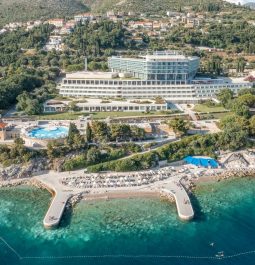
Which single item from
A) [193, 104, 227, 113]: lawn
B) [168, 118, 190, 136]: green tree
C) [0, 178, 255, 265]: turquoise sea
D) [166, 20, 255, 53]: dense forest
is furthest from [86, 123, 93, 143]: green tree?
[166, 20, 255, 53]: dense forest

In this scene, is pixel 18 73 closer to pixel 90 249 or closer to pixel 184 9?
pixel 90 249

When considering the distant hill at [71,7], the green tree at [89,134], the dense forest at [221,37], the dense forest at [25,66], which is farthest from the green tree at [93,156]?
the distant hill at [71,7]

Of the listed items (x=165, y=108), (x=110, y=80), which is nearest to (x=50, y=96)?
(x=110, y=80)

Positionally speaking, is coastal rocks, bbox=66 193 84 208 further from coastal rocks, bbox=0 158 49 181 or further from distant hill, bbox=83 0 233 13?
distant hill, bbox=83 0 233 13

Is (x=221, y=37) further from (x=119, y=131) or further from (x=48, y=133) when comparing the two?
(x=48, y=133)

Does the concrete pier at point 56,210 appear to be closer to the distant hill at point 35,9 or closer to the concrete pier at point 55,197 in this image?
the concrete pier at point 55,197

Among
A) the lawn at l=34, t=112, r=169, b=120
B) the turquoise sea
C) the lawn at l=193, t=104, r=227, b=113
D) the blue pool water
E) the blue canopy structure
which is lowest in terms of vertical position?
the turquoise sea
